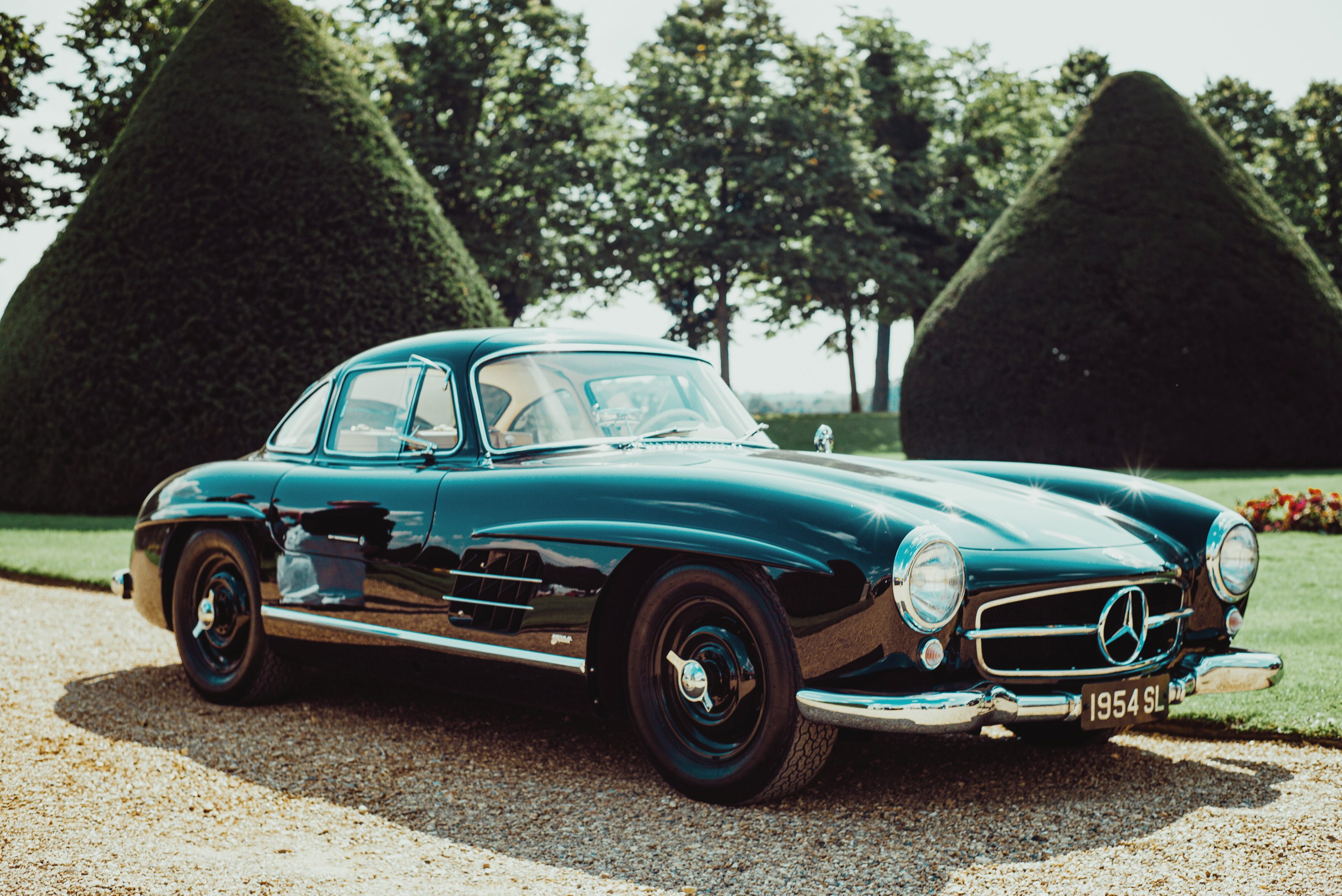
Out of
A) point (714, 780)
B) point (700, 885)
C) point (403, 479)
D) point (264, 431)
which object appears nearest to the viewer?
point (700, 885)

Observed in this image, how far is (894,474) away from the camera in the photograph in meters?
4.42

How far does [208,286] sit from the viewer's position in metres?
15.2

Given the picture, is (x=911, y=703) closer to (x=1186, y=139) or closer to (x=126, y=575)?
(x=126, y=575)

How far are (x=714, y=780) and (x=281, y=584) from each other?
7.55 ft

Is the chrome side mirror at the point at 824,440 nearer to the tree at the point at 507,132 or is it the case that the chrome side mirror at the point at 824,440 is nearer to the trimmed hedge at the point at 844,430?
the trimmed hedge at the point at 844,430

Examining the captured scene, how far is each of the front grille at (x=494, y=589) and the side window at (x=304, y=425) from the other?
5.16ft

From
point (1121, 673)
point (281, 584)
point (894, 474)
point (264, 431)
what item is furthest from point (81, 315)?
point (1121, 673)

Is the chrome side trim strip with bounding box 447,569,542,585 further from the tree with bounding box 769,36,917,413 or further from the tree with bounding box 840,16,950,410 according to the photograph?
the tree with bounding box 840,16,950,410

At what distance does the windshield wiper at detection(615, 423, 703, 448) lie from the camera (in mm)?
4746

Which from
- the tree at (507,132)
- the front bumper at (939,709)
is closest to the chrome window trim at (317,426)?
the front bumper at (939,709)

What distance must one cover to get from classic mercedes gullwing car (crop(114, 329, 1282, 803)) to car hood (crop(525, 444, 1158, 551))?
2cm

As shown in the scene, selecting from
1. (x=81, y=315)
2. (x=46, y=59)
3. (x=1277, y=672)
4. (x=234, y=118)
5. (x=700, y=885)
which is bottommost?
(x=700, y=885)

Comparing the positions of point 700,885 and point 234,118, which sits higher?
point 234,118

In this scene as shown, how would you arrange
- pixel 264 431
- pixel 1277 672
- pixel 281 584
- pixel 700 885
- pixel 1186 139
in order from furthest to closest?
pixel 1186 139
pixel 264 431
pixel 281 584
pixel 1277 672
pixel 700 885
